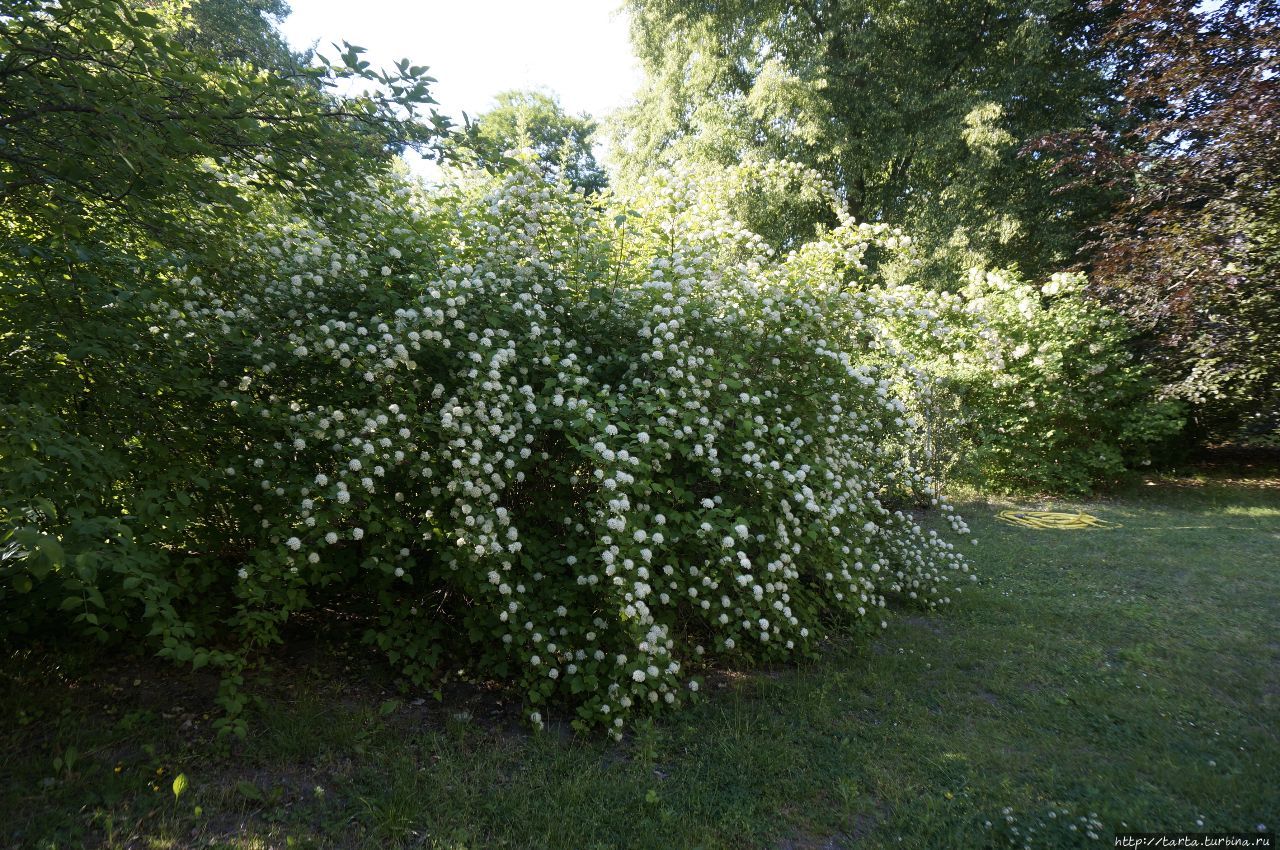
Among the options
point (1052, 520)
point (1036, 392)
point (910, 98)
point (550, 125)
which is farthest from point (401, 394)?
point (550, 125)

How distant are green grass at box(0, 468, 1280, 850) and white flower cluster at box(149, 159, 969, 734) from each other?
0.96 feet

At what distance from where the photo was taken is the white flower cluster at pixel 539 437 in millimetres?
3137

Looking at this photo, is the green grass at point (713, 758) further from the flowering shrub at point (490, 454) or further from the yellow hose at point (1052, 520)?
the yellow hose at point (1052, 520)

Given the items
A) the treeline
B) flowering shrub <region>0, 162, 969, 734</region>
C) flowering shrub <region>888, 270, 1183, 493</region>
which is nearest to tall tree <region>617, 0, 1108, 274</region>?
flowering shrub <region>888, 270, 1183, 493</region>

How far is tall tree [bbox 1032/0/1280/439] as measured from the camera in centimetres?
776

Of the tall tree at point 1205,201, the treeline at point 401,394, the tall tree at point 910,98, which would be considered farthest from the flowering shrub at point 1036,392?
the treeline at point 401,394

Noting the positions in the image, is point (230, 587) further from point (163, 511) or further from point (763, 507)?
point (763, 507)

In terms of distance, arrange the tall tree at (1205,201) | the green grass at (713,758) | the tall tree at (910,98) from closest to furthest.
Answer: the green grass at (713,758) < the tall tree at (1205,201) < the tall tree at (910,98)

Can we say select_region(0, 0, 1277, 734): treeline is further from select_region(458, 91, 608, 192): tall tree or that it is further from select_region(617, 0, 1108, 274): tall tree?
select_region(458, 91, 608, 192): tall tree

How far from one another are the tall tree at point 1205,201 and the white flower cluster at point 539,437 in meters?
6.36

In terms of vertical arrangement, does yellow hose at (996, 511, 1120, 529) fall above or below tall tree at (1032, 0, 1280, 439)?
below

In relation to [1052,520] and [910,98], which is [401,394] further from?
[910,98]

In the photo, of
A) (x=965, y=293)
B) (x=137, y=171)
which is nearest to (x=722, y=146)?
(x=965, y=293)

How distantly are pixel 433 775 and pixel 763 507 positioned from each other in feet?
6.35
